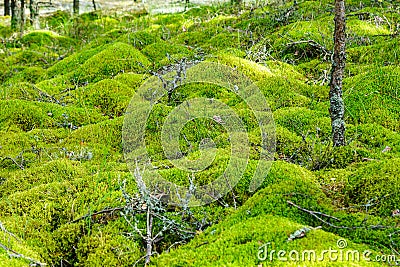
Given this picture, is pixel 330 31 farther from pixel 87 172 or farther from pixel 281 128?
pixel 87 172

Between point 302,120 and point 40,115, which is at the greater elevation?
point 302,120

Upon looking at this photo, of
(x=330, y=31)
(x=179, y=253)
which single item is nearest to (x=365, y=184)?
(x=179, y=253)

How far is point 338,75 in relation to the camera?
12.9 feet

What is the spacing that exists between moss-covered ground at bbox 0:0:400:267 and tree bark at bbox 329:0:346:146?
0.19 m

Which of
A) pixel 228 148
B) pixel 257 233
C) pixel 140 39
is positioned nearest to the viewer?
pixel 257 233

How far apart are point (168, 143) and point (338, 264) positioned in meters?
2.87

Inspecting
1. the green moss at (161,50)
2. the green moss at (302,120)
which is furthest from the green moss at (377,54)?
the green moss at (161,50)

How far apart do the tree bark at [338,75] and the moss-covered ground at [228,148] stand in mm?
189

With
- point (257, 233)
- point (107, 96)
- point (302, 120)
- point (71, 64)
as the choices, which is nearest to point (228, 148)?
point (302, 120)

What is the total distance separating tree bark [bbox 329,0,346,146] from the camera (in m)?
3.81

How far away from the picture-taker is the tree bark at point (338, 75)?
3.81m

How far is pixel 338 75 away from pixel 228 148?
4.00ft

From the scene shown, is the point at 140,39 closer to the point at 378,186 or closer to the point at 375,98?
the point at 375,98

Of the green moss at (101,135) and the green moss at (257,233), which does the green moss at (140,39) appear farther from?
the green moss at (257,233)
